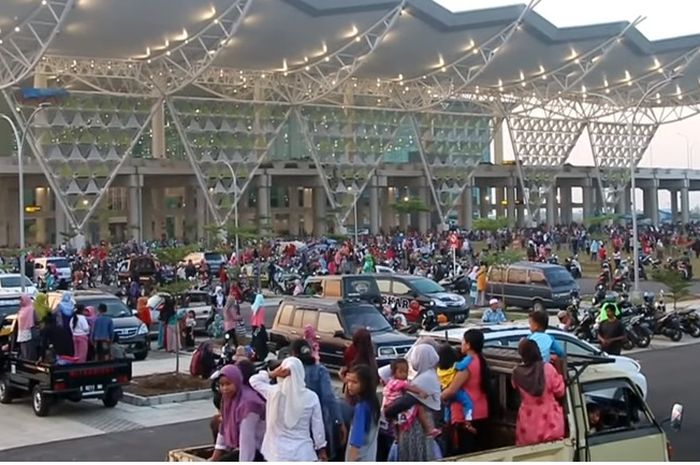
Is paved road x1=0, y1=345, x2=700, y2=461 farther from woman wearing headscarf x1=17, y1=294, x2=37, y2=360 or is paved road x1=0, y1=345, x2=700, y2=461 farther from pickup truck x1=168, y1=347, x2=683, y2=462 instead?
pickup truck x1=168, y1=347, x2=683, y2=462

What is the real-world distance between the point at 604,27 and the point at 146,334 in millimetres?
54814

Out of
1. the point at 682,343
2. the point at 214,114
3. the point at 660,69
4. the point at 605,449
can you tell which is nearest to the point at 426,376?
the point at 605,449

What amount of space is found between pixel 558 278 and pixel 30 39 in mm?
31444

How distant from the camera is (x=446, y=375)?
8.68 m

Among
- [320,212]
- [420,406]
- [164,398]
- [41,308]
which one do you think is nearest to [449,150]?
[320,212]

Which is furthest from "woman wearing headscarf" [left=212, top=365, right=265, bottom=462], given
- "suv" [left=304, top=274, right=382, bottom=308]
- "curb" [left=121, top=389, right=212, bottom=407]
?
"suv" [left=304, top=274, right=382, bottom=308]

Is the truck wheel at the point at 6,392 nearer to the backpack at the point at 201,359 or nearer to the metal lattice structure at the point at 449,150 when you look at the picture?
the backpack at the point at 201,359

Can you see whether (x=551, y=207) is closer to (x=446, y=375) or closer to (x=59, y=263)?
(x=59, y=263)

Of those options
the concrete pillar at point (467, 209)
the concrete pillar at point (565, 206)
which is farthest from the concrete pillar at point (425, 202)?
the concrete pillar at point (565, 206)

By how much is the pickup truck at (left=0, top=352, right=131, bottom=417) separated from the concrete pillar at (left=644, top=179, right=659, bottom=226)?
105 m

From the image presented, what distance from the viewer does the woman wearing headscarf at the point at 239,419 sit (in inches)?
311

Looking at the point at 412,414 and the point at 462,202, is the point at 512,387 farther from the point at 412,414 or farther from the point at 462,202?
the point at 462,202

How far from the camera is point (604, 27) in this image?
70500 millimetres

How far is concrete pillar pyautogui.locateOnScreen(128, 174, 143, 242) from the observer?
74438 millimetres
